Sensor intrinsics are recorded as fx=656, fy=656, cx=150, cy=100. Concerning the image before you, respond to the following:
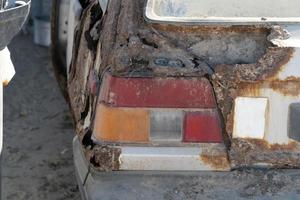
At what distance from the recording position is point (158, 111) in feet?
7.79

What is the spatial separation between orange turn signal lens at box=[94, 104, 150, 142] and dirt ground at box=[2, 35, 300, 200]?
6.9 inches

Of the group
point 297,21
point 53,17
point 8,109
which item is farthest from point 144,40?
point 8,109

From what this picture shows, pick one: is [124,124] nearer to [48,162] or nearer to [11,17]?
[11,17]

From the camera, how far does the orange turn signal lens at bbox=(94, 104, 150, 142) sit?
238 cm

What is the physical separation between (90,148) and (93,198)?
20cm

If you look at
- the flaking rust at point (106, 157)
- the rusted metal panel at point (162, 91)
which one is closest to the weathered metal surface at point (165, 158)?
the flaking rust at point (106, 157)

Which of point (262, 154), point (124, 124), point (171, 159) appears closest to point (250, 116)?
point (262, 154)

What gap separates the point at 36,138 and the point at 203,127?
231 centimetres

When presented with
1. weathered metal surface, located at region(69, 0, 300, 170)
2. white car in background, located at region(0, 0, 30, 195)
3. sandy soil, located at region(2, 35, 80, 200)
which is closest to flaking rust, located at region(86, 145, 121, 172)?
weathered metal surface, located at region(69, 0, 300, 170)

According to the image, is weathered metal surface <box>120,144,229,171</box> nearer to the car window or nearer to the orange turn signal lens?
the orange turn signal lens

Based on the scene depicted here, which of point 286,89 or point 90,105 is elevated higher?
point 286,89

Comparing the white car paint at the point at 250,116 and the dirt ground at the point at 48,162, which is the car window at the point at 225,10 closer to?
the white car paint at the point at 250,116

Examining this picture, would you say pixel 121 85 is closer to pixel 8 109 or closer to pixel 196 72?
pixel 196 72

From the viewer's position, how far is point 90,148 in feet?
8.06
